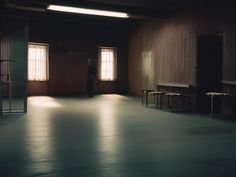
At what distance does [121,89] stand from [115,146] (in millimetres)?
12014

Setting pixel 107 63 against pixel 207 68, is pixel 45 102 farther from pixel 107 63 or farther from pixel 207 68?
pixel 207 68

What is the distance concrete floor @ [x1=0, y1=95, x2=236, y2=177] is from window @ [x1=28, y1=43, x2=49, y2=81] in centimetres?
694

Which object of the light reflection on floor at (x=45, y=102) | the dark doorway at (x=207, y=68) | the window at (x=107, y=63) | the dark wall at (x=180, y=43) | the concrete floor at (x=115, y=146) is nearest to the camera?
the concrete floor at (x=115, y=146)

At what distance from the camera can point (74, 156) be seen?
4.52m

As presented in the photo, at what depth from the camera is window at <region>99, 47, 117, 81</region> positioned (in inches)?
658

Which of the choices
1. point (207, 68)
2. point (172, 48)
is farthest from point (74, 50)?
point (207, 68)

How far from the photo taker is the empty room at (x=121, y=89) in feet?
14.4

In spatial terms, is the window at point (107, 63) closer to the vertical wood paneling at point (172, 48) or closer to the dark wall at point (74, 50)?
the dark wall at point (74, 50)

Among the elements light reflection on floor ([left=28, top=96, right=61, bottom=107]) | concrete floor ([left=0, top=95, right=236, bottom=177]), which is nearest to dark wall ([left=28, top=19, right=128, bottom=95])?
light reflection on floor ([left=28, top=96, right=61, bottom=107])

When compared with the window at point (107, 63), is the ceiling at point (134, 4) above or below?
above

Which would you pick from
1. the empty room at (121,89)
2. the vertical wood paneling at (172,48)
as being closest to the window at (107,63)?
the empty room at (121,89)

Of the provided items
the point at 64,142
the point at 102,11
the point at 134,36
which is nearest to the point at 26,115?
the point at 64,142

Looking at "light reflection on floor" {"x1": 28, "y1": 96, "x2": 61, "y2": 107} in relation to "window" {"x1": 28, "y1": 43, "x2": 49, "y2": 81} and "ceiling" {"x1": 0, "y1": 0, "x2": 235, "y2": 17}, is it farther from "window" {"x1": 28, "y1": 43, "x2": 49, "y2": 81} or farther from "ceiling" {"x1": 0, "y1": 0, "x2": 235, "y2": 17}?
"ceiling" {"x1": 0, "y1": 0, "x2": 235, "y2": 17}

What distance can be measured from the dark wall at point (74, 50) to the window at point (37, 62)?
204 millimetres
